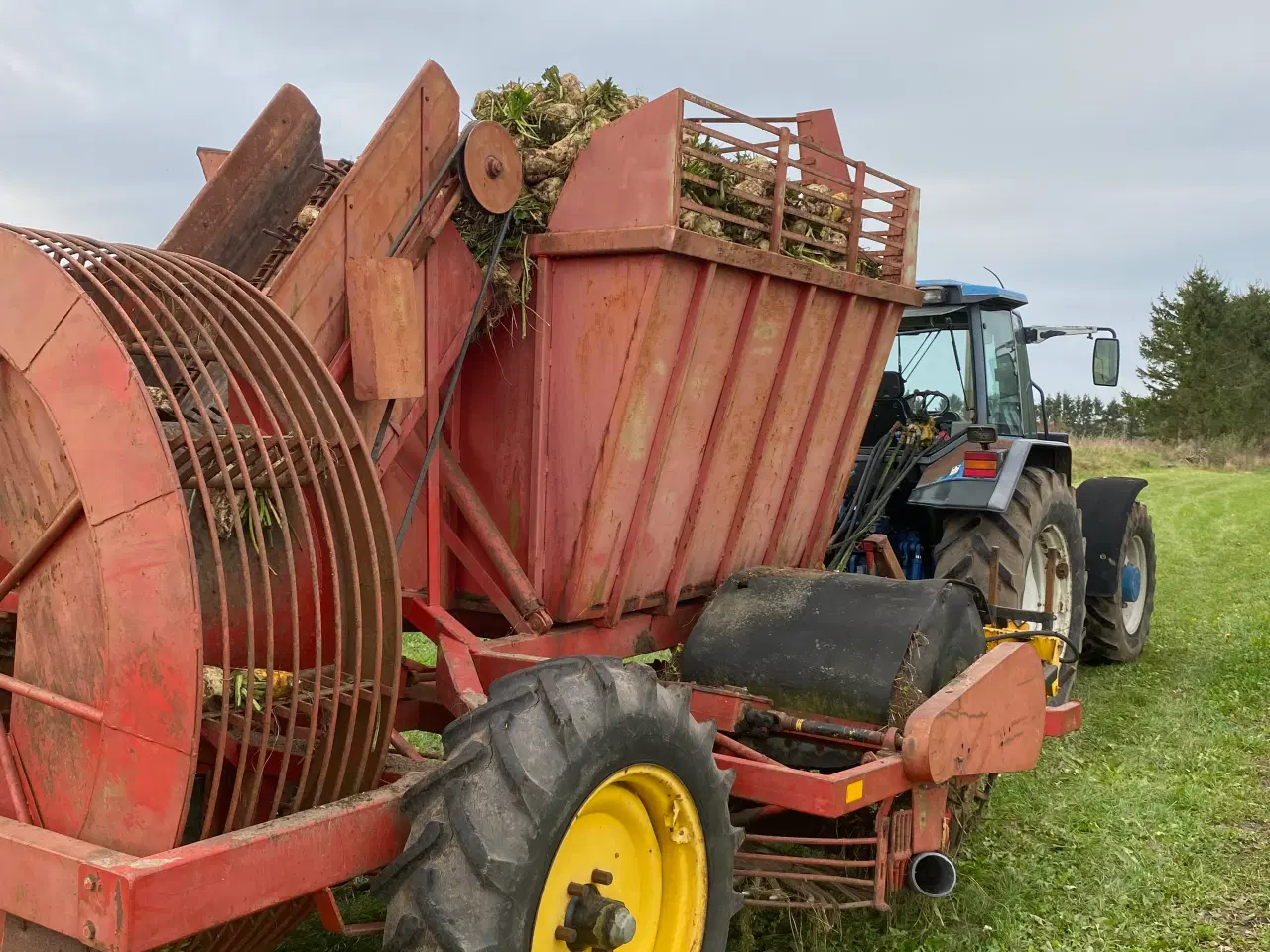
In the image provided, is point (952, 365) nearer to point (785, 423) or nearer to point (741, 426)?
point (785, 423)

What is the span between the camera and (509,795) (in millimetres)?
2779

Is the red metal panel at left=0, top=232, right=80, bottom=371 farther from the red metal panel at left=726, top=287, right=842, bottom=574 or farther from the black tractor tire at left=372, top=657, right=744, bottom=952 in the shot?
the red metal panel at left=726, top=287, right=842, bottom=574

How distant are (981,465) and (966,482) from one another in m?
0.14

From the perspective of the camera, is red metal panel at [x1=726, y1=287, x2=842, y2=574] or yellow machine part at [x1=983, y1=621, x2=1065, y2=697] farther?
yellow machine part at [x1=983, y1=621, x2=1065, y2=697]

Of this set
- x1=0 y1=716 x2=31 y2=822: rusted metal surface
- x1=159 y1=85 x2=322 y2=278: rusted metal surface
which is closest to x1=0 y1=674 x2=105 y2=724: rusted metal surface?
x1=0 y1=716 x2=31 y2=822: rusted metal surface

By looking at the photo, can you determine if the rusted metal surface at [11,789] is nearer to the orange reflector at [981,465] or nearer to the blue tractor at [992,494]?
the blue tractor at [992,494]

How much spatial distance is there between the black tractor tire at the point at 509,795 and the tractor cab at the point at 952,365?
15.9 ft

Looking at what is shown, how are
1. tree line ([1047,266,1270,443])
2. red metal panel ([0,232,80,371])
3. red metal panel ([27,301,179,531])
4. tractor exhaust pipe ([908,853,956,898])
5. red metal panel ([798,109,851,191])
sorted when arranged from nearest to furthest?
red metal panel ([27,301,179,531]) < red metal panel ([0,232,80,371]) < tractor exhaust pipe ([908,853,956,898]) < red metal panel ([798,109,851,191]) < tree line ([1047,266,1270,443])

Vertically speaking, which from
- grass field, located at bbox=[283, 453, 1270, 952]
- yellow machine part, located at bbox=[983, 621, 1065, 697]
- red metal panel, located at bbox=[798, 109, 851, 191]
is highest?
red metal panel, located at bbox=[798, 109, 851, 191]

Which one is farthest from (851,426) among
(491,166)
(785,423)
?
(491,166)

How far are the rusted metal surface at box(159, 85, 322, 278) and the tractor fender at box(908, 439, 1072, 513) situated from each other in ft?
12.5

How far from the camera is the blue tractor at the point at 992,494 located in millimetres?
6484

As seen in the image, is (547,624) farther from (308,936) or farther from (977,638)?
(977,638)

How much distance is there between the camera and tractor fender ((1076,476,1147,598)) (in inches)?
330
